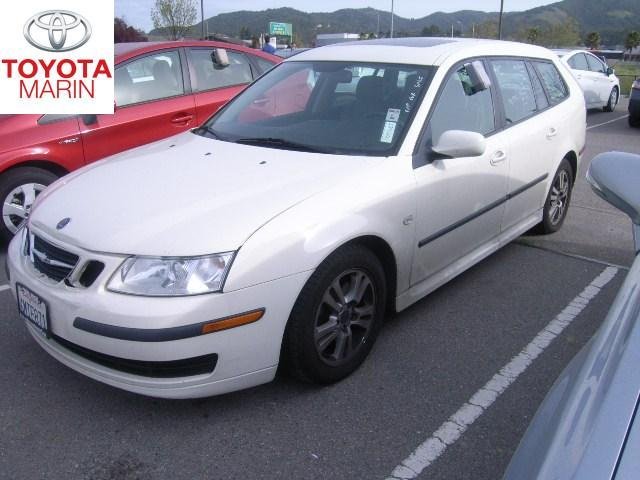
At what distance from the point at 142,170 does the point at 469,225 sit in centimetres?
186

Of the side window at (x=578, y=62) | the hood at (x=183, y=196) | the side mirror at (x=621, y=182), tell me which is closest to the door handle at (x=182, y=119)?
the hood at (x=183, y=196)

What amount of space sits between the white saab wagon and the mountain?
7539 centimetres

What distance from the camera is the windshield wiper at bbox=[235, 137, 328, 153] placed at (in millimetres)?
3291

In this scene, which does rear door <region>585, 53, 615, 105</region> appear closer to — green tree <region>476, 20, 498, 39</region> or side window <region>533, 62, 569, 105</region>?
side window <region>533, 62, 569, 105</region>

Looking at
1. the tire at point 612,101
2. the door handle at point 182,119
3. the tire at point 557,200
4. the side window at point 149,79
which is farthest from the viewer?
the tire at point 612,101

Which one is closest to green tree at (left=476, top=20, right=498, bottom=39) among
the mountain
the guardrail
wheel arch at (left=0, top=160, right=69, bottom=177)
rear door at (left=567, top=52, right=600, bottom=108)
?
the mountain

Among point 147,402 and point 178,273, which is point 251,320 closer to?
point 178,273

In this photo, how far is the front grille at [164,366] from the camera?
245 centimetres

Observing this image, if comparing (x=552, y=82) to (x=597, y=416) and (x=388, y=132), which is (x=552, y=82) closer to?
(x=388, y=132)

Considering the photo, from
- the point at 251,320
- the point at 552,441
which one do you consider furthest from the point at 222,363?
the point at 552,441

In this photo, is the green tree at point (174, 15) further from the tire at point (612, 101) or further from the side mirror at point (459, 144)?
the side mirror at point (459, 144)

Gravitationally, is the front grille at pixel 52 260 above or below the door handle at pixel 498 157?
below

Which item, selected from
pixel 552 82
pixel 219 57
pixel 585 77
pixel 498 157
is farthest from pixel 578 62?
pixel 498 157

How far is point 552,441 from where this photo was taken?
135 centimetres
